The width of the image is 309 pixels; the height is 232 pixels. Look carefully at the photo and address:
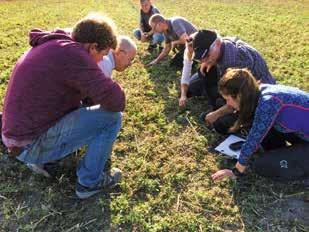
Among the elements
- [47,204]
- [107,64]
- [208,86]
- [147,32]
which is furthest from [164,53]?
[47,204]

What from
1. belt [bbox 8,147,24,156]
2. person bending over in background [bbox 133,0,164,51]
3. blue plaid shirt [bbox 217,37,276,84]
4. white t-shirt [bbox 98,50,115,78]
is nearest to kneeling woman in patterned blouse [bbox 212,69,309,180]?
blue plaid shirt [bbox 217,37,276,84]

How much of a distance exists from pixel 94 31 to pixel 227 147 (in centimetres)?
217

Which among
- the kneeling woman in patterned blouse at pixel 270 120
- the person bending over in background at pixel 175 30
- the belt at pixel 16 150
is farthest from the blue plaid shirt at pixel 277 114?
the person bending over in background at pixel 175 30

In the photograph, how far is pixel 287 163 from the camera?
4.30m

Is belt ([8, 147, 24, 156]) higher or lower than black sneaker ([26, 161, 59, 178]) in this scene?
higher

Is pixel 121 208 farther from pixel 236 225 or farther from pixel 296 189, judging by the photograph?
pixel 296 189

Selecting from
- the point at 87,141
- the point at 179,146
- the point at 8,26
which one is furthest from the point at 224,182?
the point at 8,26

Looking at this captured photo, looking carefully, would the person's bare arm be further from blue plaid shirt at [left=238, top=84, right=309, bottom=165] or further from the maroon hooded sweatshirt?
the maroon hooded sweatshirt

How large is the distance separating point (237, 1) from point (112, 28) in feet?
50.8

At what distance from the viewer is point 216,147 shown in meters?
5.00

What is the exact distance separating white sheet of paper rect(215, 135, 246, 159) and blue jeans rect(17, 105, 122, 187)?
4.65 feet

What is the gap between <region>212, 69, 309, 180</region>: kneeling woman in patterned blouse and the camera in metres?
4.01

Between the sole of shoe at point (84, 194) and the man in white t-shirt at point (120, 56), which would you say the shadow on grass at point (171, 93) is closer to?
the man in white t-shirt at point (120, 56)

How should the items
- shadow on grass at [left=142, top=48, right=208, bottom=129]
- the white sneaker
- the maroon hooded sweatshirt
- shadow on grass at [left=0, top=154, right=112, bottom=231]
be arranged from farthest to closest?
shadow on grass at [left=142, top=48, right=208, bottom=129] → the white sneaker → shadow on grass at [left=0, top=154, right=112, bottom=231] → the maroon hooded sweatshirt
